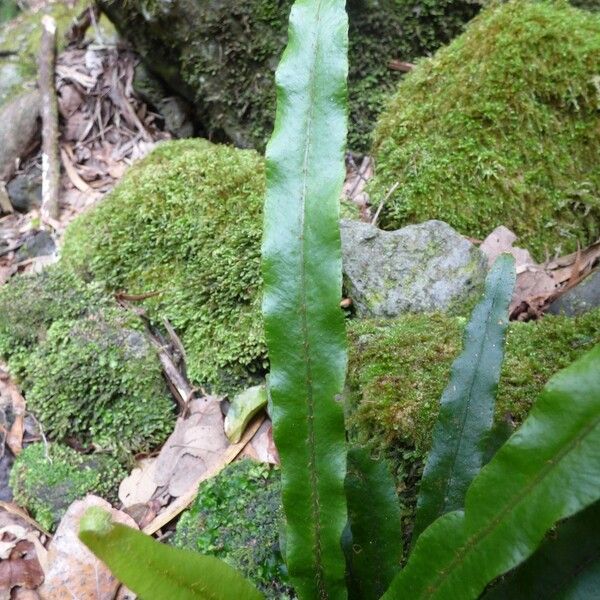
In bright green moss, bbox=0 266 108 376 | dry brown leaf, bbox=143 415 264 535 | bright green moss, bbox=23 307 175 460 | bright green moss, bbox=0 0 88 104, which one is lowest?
dry brown leaf, bbox=143 415 264 535

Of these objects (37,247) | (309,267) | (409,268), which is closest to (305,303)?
(309,267)

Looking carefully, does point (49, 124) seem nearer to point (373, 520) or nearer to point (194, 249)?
point (194, 249)

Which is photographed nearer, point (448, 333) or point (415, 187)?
point (448, 333)

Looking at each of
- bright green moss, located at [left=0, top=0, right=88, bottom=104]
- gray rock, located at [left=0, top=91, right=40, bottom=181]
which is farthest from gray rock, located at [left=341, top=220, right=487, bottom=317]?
bright green moss, located at [left=0, top=0, right=88, bottom=104]

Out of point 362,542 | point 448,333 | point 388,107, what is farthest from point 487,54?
point 362,542

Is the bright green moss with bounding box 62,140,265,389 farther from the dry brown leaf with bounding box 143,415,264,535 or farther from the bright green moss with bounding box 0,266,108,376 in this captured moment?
the dry brown leaf with bounding box 143,415,264,535

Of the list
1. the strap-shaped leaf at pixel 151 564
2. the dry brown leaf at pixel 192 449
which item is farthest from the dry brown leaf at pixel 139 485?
the strap-shaped leaf at pixel 151 564

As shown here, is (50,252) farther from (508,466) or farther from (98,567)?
(508,466)
